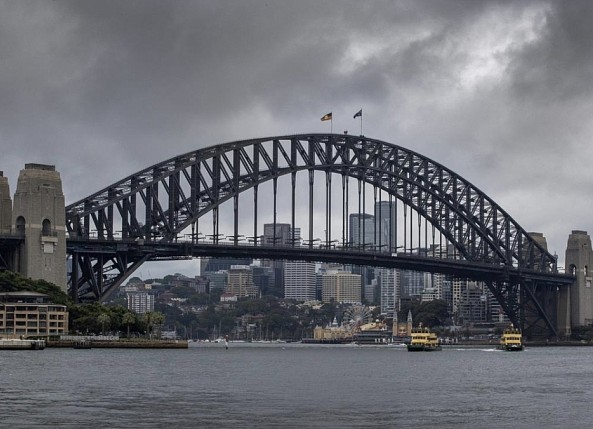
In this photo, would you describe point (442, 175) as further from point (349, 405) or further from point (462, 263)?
point (349, 405)

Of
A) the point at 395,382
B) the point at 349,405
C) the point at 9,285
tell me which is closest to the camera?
the point at 349,405

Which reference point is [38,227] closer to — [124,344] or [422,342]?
[124,344]

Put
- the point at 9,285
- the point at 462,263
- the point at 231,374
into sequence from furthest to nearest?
the point at 462,263 < the point at 9,285 < the point at 231,374

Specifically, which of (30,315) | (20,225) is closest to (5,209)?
(20,225)

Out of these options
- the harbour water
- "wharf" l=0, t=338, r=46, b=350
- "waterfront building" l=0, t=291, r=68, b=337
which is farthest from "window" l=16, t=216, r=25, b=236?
the harbour water

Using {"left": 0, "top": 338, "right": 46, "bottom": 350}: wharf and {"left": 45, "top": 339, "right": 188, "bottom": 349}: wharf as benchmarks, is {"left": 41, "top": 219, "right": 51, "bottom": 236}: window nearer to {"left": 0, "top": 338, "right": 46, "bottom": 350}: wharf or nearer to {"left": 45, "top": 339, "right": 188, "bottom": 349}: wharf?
{"left": 45, "top": 339, "right": 188, "bottom": 349}: wharf

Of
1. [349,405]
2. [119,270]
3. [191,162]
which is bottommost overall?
[349,405]

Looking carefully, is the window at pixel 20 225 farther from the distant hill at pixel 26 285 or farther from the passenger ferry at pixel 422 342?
the passenger ferry at pixel 422 342

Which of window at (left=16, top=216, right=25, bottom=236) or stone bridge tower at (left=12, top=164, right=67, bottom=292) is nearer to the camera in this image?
Result: stone bridge tower at (left=12, top=164, right=67, bottom=292)

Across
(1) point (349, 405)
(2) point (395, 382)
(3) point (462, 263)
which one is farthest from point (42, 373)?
(3) point (462, 263)
